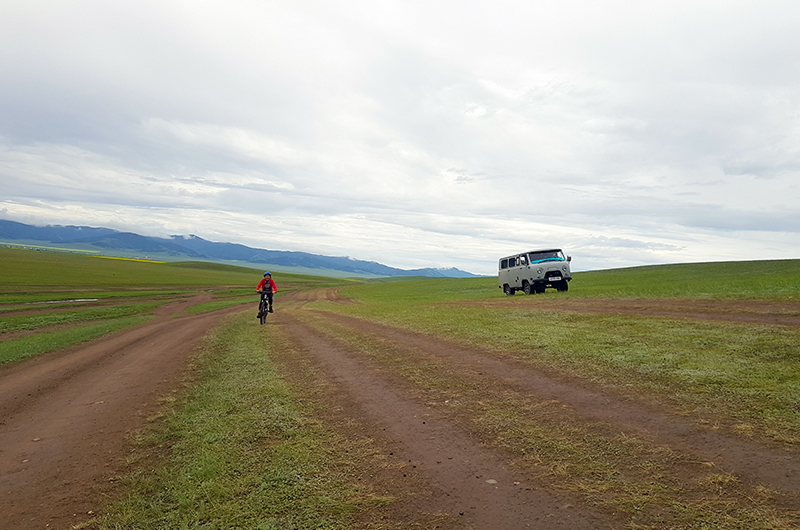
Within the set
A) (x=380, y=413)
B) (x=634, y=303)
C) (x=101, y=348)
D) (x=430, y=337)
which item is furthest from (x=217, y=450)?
(x=634, y=303)

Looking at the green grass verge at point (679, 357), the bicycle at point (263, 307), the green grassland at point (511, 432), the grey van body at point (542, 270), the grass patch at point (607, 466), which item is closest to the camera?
the grass patch at point (607, 466)

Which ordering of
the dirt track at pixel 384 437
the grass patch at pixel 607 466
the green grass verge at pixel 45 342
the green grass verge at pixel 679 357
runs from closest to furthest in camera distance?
the grass patch at pixel 607 466
the dirt track at pixel 384 437
the green grass verge at pixel 679 357
the green grass verge at pixel 45 342

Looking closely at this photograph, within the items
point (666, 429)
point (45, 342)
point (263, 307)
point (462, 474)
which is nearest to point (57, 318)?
point (45, 342)

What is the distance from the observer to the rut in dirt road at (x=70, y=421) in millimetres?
5168

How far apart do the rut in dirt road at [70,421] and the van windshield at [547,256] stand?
24746 mm

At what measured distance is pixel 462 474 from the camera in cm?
533

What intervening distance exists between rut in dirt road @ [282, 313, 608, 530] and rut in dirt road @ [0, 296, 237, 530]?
151 inches

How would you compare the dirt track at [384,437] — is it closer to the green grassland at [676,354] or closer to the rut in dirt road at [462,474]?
the rut in dirt road at [462,474]

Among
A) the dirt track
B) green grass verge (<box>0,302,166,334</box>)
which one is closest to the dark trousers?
the dirt track

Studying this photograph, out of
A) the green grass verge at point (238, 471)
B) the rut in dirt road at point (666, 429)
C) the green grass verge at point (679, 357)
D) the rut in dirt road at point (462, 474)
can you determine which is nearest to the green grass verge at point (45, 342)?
the green grass verge at point (238, 471)

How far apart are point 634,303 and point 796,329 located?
10136 millimetres

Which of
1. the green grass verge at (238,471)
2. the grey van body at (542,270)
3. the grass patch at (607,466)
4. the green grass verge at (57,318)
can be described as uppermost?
A: the grey van body at (542,270)

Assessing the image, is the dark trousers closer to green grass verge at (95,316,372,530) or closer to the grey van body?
green grass verge at (95,316,372,530)

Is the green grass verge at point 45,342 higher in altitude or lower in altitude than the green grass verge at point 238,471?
lower
